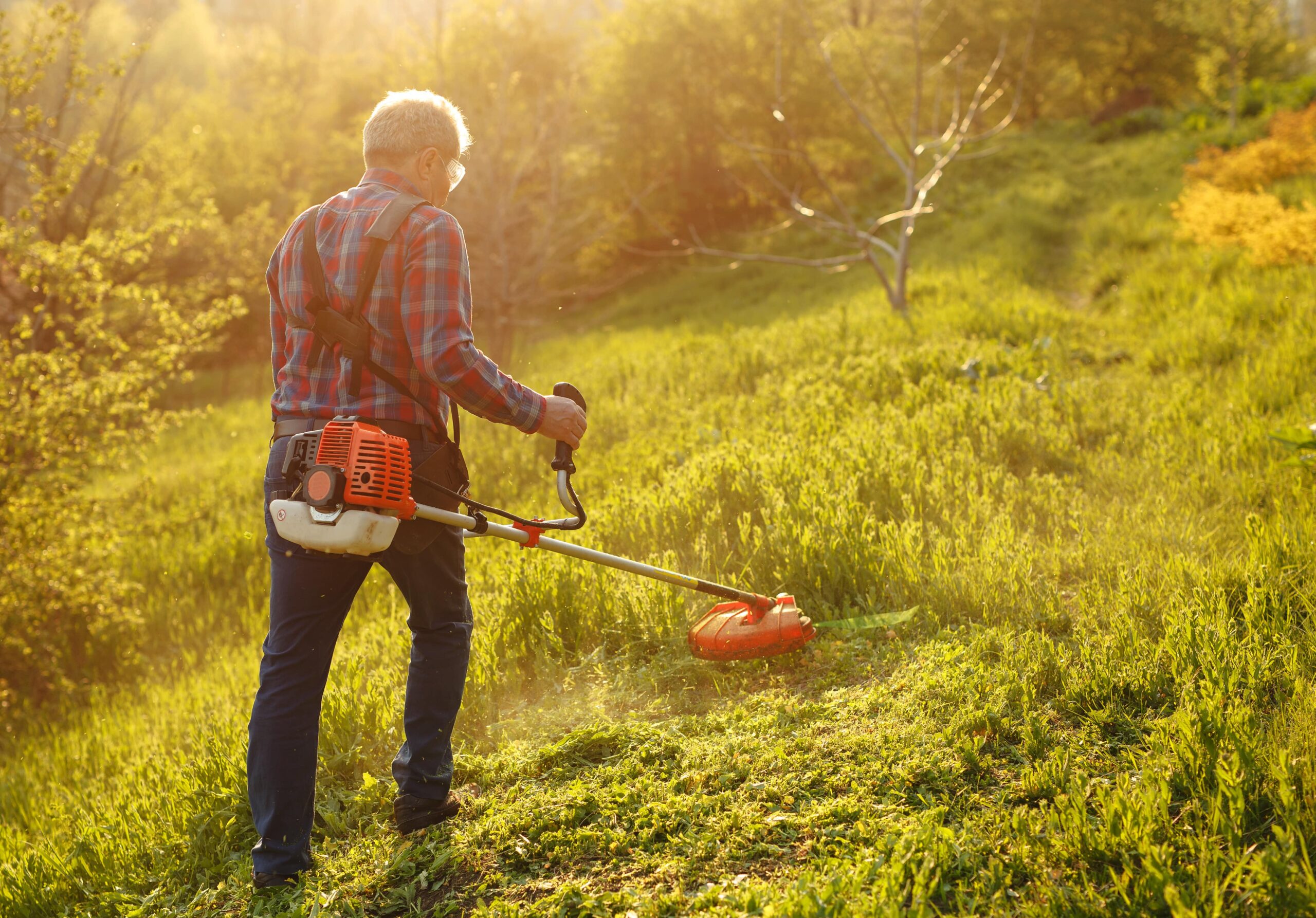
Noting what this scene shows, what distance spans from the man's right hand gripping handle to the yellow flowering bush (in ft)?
23.4

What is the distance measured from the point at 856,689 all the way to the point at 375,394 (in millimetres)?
1984

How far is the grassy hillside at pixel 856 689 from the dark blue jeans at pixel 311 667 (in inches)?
8.7

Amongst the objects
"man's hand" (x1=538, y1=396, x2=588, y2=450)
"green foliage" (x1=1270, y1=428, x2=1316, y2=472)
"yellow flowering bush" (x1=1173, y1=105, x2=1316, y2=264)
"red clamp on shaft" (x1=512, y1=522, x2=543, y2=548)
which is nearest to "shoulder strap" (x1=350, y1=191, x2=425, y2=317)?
"man's hand" (x1=538, y1=396, x2=588, y2=450)

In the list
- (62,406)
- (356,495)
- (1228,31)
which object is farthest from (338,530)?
(1228,31)

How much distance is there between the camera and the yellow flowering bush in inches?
287

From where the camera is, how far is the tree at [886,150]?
8891 millimetres

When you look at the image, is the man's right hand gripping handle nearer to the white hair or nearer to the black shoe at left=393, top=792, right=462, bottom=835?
the white hair

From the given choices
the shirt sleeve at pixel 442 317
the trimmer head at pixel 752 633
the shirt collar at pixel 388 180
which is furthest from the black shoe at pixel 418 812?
the shirt collar at pixel 388 180

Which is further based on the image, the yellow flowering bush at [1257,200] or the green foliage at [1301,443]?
the yellow flowering bush at [1257,200]

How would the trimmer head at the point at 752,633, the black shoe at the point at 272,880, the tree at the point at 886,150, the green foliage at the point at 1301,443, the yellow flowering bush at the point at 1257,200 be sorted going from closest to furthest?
the black shoe at the point at 272,880, the trimmer head at the point at 752,633, the green foliage at the point at 1301,443, the yellow flowering bush at the point at 1257,200, the tree at the point at 886,150

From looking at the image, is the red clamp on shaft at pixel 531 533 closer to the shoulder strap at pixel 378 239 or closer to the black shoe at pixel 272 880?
the shoulder strap at pixel 378 239

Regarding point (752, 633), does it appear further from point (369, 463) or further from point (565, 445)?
point (369, 463)

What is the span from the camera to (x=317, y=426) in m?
2.66

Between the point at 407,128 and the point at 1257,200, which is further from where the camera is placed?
the point at 1257,200
